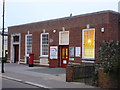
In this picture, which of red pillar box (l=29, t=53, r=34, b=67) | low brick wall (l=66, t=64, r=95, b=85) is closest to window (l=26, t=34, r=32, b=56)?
red pillar box (l=29, t=53, r=34, b=67)

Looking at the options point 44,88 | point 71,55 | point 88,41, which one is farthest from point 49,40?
point 44,88

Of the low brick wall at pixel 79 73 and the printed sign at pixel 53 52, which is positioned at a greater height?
the printed sign at pixel 53 52

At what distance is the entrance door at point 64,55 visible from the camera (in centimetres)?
1931

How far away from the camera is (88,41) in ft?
57.4

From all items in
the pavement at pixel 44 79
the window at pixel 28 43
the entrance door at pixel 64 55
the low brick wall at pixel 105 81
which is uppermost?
the window at pixel 28 43

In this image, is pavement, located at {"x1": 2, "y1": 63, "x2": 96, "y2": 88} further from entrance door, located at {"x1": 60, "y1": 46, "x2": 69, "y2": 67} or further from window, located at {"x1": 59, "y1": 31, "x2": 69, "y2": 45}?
window, located at {"x1": 59, "y1": 31, "x2": 69, "y2": 45}

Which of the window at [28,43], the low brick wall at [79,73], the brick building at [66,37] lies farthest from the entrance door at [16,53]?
the low brick wall at [79,73]

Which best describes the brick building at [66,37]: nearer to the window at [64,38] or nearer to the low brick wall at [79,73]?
the window at [64,38]

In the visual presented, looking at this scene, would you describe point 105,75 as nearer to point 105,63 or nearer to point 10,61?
point 105,63

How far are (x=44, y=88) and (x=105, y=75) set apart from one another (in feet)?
9.82

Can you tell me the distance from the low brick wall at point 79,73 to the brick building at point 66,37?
394cm

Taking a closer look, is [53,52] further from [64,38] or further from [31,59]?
[31,59]

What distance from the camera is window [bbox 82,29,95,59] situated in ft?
56.3

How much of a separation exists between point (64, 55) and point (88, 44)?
315cm
